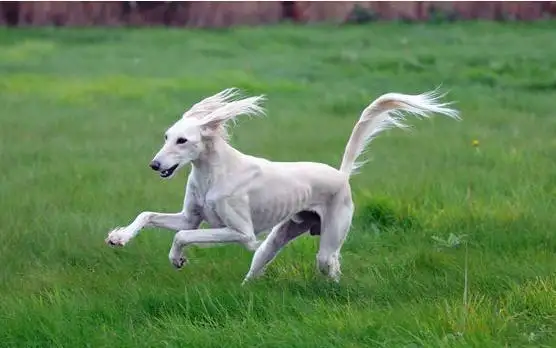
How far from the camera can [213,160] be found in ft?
16.4

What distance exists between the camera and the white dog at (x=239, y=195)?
487cm

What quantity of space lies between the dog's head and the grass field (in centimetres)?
64

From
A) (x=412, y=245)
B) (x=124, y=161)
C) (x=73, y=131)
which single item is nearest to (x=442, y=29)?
(x=73, y=131)

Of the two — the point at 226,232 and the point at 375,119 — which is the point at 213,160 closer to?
the point at 226,232

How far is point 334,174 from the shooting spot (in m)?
5.36

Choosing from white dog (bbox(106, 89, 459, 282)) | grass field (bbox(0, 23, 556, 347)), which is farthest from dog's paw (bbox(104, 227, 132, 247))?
grass field (bbox(0, 23, 556, 347))

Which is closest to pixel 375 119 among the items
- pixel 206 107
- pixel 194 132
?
pixel 206 107

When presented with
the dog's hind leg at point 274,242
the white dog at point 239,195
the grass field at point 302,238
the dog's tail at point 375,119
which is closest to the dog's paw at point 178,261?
the white dog at point 239,195

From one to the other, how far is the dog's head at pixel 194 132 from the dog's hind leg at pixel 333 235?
2.24 feet

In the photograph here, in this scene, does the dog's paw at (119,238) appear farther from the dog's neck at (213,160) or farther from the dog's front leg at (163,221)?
the dog's neck at (213,160)

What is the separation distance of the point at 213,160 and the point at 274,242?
685 millimetres

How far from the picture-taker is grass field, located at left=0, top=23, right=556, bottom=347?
178 inches

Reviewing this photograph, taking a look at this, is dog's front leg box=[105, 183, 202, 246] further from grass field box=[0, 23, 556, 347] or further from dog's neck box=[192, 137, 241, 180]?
grass field box=[0, 23, 556, 347]

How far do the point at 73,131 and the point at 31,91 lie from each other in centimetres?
352
